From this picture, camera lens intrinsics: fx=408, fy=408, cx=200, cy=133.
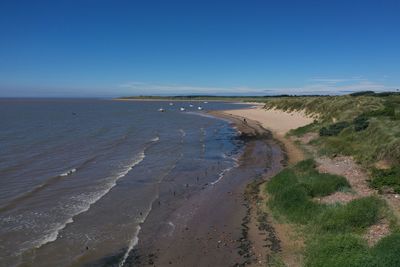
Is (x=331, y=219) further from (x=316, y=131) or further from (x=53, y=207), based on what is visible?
(x=316, y=131)

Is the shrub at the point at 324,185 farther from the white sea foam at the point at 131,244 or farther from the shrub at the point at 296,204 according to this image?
the white sea foam at the point at 131,244

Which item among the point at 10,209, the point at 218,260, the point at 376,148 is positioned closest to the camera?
the point at 218,260

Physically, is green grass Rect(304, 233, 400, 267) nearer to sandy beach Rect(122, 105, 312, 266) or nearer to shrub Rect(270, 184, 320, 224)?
sandy beach Rect(122, 105, 312, 266)

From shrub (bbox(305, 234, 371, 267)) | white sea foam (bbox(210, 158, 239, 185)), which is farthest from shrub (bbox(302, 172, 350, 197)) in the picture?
white sea foam (bbox(210, 158, 239, 185))

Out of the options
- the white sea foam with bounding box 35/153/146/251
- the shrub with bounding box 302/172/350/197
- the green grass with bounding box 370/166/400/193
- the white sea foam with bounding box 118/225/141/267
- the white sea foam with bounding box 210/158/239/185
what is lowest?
the white sea foam with bounding box 210/158/239/185

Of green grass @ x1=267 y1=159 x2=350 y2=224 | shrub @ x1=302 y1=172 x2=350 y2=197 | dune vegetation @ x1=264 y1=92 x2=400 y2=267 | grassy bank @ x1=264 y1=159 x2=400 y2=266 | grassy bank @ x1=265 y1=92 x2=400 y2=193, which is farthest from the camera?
grassy bank @ x1=265 y1=92 x2=400 y2=193

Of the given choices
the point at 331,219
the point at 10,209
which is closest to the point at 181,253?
the point at 331,219
